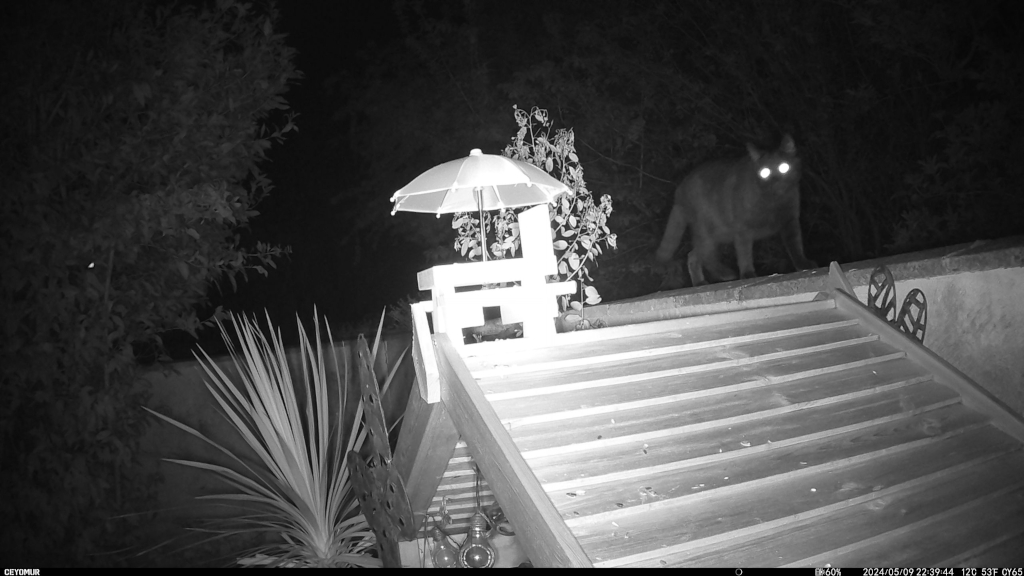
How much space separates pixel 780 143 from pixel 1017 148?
4.67 feet

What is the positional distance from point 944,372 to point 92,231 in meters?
3.85

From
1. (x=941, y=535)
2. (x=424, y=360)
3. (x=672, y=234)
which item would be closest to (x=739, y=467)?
(x=941, y=535)

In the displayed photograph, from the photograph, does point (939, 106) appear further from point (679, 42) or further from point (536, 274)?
point (536, 274)

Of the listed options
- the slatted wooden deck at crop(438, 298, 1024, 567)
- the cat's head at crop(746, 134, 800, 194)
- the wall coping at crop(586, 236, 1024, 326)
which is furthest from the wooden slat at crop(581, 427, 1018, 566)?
the cat's head at crop(746, 134, 800, 194)

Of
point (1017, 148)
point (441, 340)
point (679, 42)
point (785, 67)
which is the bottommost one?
point (441, 340)

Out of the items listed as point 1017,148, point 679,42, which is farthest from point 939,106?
point 679,42

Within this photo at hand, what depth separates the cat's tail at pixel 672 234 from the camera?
598 cm

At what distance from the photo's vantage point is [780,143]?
4.96 m

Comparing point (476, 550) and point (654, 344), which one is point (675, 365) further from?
point (476, 550)

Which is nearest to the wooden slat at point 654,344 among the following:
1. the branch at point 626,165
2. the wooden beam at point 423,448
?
the wooden beam at point 423,448

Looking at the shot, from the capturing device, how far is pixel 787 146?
491 cm

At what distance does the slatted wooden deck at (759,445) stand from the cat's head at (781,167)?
6.25 ft

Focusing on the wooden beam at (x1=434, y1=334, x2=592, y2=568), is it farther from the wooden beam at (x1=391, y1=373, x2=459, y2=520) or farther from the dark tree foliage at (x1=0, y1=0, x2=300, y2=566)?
the dark tree foliage at (x1=0, y1=0, x2=300, y2=566)

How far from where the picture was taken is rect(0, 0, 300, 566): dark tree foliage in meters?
3.44
